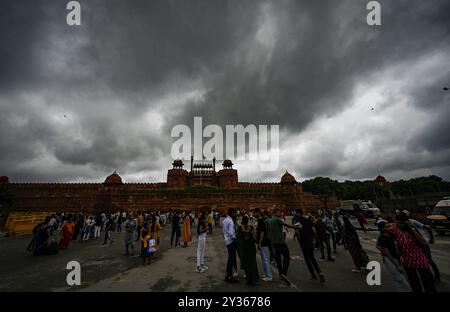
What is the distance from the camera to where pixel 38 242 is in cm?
802

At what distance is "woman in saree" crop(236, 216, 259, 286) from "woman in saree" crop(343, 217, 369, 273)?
2996 mm

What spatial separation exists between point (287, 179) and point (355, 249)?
39.2m

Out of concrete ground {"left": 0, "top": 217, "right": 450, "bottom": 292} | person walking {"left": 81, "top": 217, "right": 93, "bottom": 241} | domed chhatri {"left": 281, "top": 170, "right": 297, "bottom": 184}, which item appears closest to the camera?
concrete ground {"left": 0, "top": 217, "right": 450, "bottom": 292}

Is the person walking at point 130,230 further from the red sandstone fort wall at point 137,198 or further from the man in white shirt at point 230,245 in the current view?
the red sandstone fort wall at point 137,198

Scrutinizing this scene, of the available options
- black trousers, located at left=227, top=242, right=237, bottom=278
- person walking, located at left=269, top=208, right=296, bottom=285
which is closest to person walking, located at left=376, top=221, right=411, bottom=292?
person walking, located at left=269, top=208, right=296, bottom=285

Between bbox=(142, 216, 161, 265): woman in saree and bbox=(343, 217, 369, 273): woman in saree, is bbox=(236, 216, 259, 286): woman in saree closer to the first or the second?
bbox=(343, 217, 369, 273): woman in saree

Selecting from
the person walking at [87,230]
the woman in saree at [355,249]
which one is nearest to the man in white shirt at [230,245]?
the woman in saree at [355,249]

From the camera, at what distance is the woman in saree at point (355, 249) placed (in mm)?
5383

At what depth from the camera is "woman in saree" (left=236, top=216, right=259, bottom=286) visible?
457 cm

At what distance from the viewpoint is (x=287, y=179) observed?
4328 centimetres

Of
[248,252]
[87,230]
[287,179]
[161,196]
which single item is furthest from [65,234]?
[287,179]

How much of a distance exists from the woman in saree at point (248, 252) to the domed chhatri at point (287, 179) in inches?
1584
